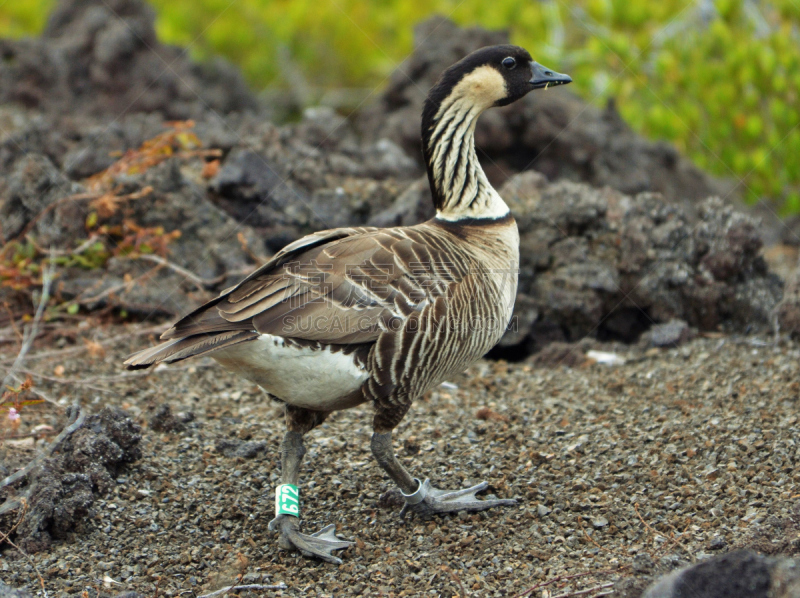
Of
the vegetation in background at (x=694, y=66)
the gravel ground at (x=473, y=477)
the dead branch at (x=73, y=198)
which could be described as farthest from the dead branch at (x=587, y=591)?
the vegetation in background at (x=694, y=66)

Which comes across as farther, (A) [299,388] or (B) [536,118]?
(B) [536,118]

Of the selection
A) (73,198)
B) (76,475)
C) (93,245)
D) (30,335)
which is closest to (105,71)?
(73,198)

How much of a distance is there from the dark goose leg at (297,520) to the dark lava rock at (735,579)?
1760mm

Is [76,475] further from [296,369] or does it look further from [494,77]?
[494,77]

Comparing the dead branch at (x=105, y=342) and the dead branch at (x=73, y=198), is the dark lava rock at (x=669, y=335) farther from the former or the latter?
the dead branch at (x=73, y=198)

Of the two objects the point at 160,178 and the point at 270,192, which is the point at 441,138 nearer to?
the point at 270,192

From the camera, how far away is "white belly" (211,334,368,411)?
4.02m

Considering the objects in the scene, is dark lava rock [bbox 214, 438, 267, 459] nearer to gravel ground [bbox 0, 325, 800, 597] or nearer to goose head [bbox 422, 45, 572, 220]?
gravel ground [bbox 0, 325, 800, 597]

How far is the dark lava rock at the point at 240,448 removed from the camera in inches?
202

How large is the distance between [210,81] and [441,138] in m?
7.80

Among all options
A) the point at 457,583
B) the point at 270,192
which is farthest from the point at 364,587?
the point at 270,192

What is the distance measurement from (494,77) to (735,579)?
3.30 m

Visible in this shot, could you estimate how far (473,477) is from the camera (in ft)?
16.2

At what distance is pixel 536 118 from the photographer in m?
8.78
